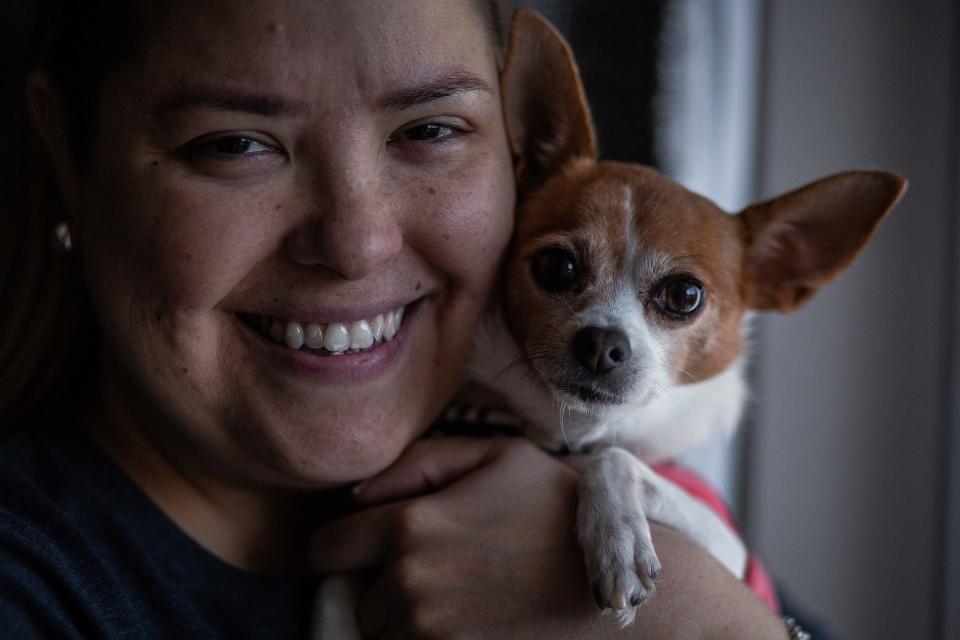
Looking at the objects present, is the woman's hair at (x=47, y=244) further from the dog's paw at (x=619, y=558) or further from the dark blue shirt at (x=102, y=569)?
the dog's paw at (x=619, y=558)

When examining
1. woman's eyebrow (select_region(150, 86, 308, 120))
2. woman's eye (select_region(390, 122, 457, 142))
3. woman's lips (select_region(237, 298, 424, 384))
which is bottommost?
woman's lips (select_region(237, 298, 424, 384))

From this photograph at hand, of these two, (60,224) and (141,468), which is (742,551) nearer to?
(141,468)

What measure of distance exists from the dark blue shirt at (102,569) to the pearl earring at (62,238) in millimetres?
303

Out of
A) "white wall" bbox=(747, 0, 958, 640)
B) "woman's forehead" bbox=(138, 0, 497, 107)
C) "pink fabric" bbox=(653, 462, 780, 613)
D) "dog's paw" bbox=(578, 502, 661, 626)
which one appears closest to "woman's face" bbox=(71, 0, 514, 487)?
"woman's forehead" bbox=(138, 0, 497, 107)

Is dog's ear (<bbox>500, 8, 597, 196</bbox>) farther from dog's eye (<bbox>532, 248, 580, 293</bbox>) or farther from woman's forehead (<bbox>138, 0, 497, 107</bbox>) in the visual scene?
woman's forehead (<bbox>138, 0, 497, 107</bbox>)

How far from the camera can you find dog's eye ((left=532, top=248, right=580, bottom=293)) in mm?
1365

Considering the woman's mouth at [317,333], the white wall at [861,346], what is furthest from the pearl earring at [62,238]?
the white wall at [861,346]

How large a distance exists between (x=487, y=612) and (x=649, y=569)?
0.23 metres

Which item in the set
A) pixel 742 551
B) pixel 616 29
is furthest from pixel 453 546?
pixel 616 29

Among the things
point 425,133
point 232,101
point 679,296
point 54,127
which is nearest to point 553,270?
point 679,296

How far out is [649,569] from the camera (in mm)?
1073

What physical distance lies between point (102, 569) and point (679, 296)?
974 mm

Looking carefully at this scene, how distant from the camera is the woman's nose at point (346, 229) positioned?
3.25 feet

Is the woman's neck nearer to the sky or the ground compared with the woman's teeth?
nearer to the ground
